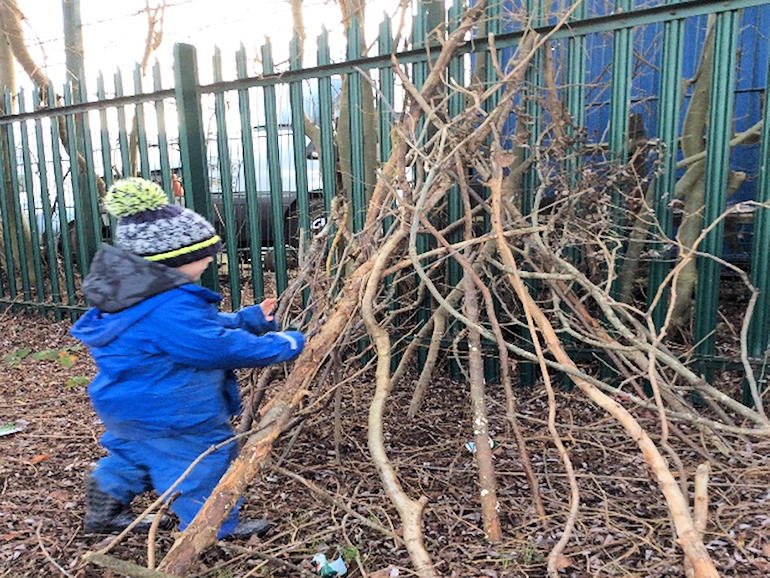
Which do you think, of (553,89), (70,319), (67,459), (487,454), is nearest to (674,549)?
(487,454)

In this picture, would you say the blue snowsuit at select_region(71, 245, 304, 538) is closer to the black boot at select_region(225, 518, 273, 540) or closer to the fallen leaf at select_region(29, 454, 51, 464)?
the black boot at select_region(225, 518, 273, 540)

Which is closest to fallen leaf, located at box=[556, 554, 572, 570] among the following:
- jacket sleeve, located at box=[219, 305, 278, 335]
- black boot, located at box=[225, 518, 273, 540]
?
black boot, located at box=[225, 518, 273, 540]

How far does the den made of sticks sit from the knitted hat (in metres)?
0.56

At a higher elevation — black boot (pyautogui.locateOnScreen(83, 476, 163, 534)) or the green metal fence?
the green metal fence

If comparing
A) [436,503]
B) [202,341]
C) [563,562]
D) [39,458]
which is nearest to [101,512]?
[202,341]

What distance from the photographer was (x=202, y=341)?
2.20 m

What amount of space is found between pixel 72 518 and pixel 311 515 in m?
0.93

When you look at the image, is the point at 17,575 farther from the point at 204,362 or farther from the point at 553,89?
the point at 553,89

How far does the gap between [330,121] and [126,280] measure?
208cm

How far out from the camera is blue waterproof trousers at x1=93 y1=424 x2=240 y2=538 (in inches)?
91.7

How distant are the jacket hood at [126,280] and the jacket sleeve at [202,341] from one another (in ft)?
0.21

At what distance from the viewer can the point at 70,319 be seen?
5730 mm

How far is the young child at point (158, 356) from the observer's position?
2.22 m

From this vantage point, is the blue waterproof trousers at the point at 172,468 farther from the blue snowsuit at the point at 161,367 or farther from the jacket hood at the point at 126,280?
the jacket hood at the point at 126,280
